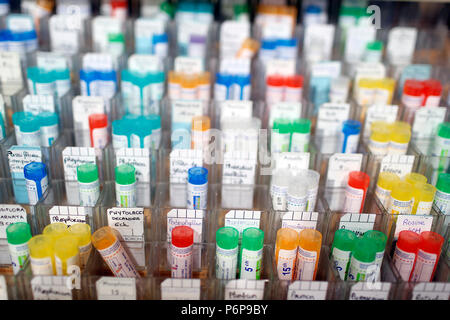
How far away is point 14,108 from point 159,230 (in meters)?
0.90

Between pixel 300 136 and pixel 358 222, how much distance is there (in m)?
0.42

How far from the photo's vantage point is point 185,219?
1.35m

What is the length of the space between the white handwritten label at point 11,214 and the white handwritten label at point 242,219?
0.60 m

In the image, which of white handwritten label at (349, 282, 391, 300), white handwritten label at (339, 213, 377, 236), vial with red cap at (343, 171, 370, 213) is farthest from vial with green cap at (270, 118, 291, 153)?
white handwritten label at (349, 282, 391, 300)

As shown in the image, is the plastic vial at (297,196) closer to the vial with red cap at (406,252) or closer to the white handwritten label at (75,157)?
the vial with red cap at (406,252)

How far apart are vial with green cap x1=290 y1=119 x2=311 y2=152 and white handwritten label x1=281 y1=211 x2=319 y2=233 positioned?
0.40 meters

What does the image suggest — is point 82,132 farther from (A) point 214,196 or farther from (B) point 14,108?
(A) point 214,196

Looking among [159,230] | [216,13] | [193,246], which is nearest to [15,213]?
[159,230]

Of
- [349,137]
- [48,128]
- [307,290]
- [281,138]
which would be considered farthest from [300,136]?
[48,128]

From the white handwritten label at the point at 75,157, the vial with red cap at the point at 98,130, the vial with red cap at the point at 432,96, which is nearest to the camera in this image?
the white handwritten label at the point at 75,157

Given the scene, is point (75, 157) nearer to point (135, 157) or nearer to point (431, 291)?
point (135, 157)

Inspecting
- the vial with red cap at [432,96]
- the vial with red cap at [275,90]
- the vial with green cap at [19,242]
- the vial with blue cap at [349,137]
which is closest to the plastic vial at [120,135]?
the vial with green cap at [19,242]

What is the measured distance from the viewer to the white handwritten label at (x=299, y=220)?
1.35 meters

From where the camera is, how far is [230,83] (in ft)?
6.40
